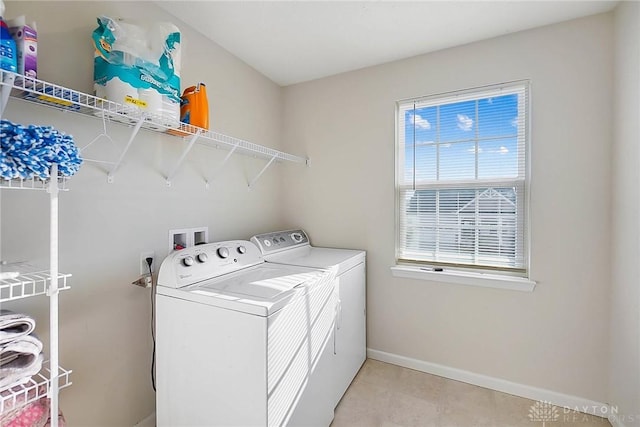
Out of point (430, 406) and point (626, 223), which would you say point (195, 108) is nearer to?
point (430, 406)

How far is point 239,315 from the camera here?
1151mm

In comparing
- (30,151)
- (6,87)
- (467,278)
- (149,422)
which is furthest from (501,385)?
(6,87)

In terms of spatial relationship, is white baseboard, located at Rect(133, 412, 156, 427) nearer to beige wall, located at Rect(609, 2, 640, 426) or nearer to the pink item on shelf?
the pink item on shelf

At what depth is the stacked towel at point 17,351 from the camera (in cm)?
86

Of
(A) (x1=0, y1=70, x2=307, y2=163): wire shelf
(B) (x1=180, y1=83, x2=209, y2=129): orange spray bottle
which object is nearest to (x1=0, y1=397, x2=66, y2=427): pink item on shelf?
(A) (x1=0, y1=70, x2=307, y2=163): wire shelf

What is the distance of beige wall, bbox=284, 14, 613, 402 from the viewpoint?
1720 millimetres

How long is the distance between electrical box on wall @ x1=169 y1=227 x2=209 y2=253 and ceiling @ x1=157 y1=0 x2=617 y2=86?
1321mm

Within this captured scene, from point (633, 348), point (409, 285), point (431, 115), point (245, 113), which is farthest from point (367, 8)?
point (633, 348)

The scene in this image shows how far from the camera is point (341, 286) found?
73.5 inches

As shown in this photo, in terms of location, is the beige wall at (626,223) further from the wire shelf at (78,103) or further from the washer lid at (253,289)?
the wire shelf at (78,103)

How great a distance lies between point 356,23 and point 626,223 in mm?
1968

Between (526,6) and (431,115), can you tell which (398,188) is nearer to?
(431,115)

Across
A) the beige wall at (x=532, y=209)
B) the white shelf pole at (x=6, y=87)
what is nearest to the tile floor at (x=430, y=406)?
the beige wall at (x=532, y=209)

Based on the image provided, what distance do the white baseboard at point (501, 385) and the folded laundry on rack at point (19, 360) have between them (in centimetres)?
211
